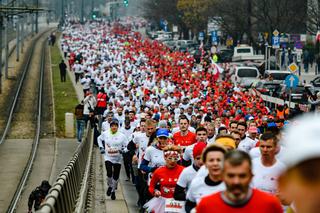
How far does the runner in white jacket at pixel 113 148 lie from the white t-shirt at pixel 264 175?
10285mm

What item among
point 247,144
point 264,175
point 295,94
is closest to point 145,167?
point 247,144

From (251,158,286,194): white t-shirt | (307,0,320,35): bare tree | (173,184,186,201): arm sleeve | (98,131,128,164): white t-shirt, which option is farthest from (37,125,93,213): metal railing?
(307,0,320,35): bare tree

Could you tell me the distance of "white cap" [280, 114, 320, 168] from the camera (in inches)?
115

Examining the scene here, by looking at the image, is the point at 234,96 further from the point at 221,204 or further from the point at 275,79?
the point at 221,204

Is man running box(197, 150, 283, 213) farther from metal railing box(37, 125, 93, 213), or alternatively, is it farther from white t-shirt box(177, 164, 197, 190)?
white t-shirt box(177, 164, 197, 190)

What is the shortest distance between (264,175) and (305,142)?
526 centimetres

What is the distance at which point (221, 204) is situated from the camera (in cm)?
503

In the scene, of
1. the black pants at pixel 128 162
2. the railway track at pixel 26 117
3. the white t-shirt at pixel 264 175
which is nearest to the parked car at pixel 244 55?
the railway track at pixel 26 117

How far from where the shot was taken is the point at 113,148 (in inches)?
730

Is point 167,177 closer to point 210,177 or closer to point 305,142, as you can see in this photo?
point 210,177

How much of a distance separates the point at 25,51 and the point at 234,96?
6454 cm

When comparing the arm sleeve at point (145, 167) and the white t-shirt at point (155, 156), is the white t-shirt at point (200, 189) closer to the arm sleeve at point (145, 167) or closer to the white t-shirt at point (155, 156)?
the white t-shirt at point (155, 156)

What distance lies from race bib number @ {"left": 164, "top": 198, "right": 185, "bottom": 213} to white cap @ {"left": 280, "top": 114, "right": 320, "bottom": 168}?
759cm

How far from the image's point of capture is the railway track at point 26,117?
25.7 meters
